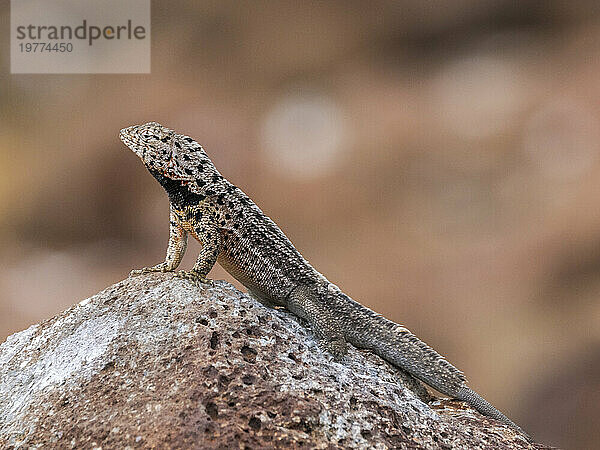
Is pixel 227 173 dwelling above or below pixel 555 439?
above

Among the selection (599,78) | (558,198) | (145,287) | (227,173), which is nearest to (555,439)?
(558,198)

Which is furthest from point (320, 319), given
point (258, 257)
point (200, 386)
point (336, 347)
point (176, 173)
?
point (176, 173)

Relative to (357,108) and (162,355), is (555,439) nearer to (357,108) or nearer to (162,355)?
(357,108)

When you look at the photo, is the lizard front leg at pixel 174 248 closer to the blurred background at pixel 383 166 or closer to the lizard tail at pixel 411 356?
the lizard tail at pixel 411 356

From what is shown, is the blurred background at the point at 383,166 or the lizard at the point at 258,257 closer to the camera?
the lizard at the point at 258,257

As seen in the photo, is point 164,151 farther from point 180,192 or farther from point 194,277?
point 194,277

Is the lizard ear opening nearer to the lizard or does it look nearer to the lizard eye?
the lizard

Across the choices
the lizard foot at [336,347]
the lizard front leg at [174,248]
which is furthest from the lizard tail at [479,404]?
the lizard front leg at [174,248]
